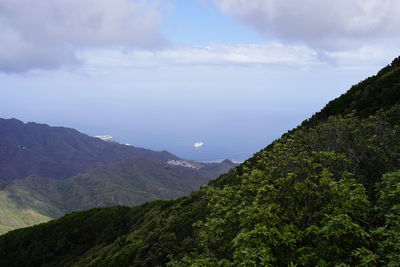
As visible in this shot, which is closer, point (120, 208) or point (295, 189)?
point (295, 189)

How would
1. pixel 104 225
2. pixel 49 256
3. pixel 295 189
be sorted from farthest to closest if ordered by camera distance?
pixel 104 225 → pixel 49 256 → pixel 295 189

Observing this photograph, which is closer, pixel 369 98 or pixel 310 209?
pixel 310 209

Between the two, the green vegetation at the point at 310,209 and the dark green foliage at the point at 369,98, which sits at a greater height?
the dark green foliage at the point at 369,98

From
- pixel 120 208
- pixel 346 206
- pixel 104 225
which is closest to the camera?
pixel 346 206

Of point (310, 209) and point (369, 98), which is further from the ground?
point (369, 98)

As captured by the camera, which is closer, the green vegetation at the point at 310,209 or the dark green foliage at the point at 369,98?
the green vegetation at the point at 310,209

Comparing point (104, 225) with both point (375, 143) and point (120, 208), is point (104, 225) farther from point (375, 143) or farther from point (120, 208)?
point (375, 143)

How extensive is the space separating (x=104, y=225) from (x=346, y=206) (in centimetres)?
6743

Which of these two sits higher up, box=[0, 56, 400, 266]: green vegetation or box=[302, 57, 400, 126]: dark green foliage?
box=[302, 57, 400, 126]: dark green foliage

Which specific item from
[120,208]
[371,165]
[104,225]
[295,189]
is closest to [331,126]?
[371,165]

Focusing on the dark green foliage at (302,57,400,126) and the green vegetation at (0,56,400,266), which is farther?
the dark green foliage at (302,57,400,126)

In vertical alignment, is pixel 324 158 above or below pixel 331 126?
below

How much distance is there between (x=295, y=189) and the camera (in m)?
12.8

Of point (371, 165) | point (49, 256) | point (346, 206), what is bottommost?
point (49, 256)
